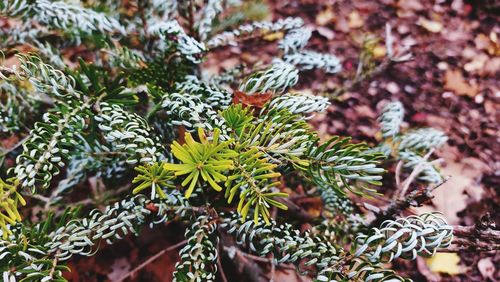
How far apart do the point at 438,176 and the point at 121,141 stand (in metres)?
0.86

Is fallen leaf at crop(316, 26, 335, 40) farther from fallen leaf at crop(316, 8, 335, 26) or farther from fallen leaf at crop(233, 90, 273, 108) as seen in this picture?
fallen leaf at crop(233, 90, 273, 108)

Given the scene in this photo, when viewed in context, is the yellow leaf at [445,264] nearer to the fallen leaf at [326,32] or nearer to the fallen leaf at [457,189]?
the fallen leaf at [457,189]

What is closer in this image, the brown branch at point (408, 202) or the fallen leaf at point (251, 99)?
the brown branch at point (408, 202)

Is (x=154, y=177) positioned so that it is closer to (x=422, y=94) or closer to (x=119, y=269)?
(x=119, y=269)

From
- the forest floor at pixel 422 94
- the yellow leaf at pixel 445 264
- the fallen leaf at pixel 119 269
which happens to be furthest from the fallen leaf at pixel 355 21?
the fallen leaf at pixel 119 269

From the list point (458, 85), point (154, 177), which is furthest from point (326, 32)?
point (154, 177)

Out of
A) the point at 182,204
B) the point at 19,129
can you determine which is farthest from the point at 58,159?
the point at 19,129

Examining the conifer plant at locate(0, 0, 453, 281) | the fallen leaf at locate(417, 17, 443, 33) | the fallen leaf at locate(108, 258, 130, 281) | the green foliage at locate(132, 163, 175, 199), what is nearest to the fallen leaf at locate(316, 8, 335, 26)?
the fallen leaf at locate(417, 17, 443, 33)

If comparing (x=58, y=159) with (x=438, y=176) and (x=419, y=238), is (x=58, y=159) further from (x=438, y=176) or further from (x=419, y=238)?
(x=438, y=176)

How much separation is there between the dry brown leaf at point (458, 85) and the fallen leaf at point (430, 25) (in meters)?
0.26

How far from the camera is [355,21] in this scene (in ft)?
6.81

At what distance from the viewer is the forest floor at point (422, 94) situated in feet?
4.44

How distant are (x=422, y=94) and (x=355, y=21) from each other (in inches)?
19.8

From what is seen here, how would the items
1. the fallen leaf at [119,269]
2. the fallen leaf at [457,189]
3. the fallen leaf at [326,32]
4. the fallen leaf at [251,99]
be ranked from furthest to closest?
the fallen leaf at [326,32] < the fallen leaf at [457,189] < the fallen leaf at [119,269] < the fallen leaf at [251,99]
